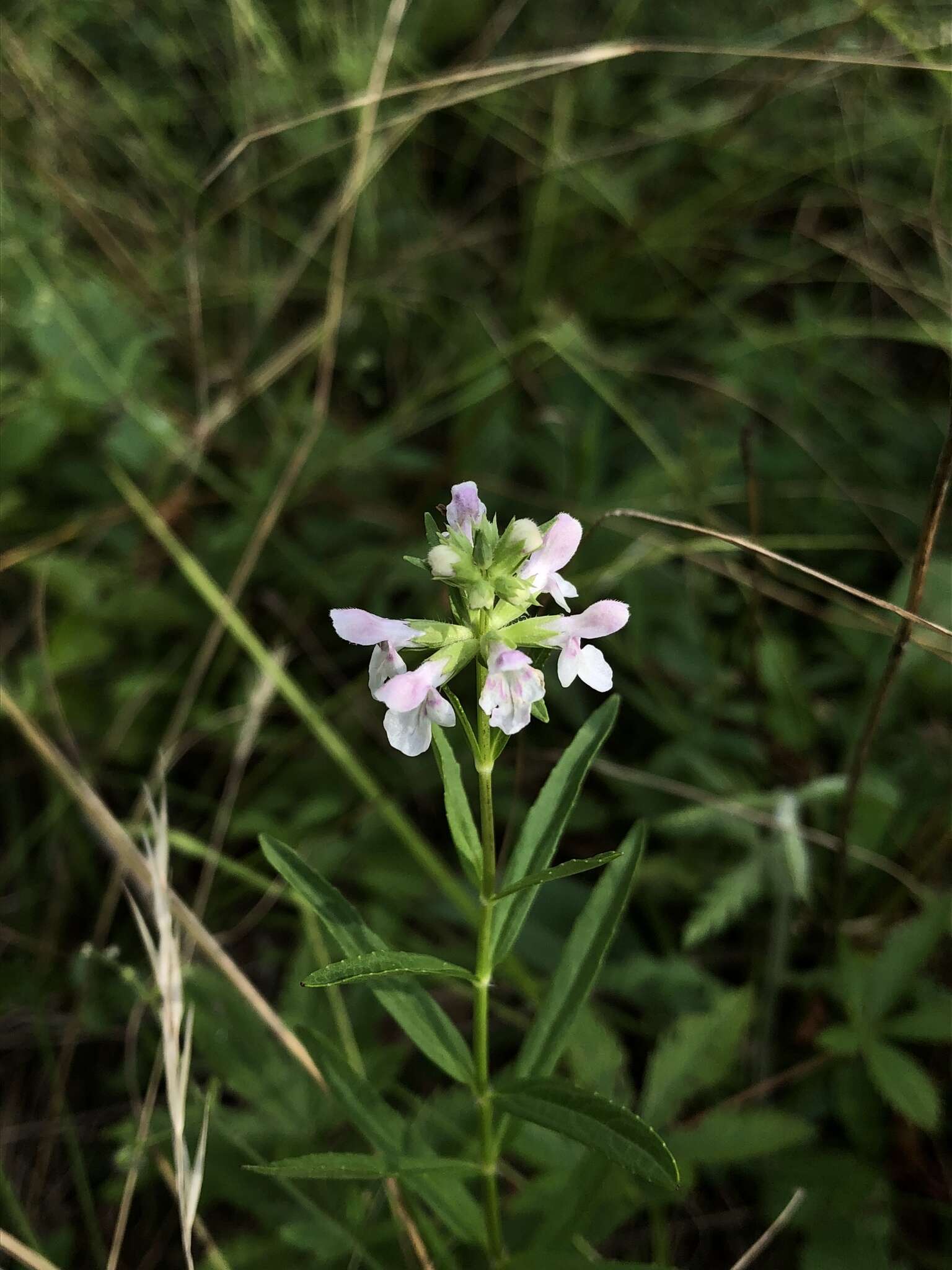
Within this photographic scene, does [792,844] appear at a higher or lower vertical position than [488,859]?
lower

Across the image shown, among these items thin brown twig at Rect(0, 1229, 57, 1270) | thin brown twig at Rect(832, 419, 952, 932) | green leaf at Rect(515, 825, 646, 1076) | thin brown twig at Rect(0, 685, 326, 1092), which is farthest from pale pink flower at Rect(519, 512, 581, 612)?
thin brown twig at Rect(0, 1229, 57, 1270)

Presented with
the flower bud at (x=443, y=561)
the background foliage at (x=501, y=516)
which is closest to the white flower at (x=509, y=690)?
the flower bud at (x=443, y=561)

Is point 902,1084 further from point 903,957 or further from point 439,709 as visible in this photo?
point 439,709

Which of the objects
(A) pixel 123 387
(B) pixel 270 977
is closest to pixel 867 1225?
(B) pixel 270 977

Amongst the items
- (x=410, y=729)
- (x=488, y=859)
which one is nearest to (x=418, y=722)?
(x=410, y=729)

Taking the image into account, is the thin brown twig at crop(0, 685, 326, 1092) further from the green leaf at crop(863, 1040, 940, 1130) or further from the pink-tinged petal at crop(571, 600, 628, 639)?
the green leaf at crop(863, 1040, 940, 1130)

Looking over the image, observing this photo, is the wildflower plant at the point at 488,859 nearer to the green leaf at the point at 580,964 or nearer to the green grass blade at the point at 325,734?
the green leaf at the point at 580,964

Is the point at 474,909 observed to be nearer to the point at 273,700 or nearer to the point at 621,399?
the point at 273,700
